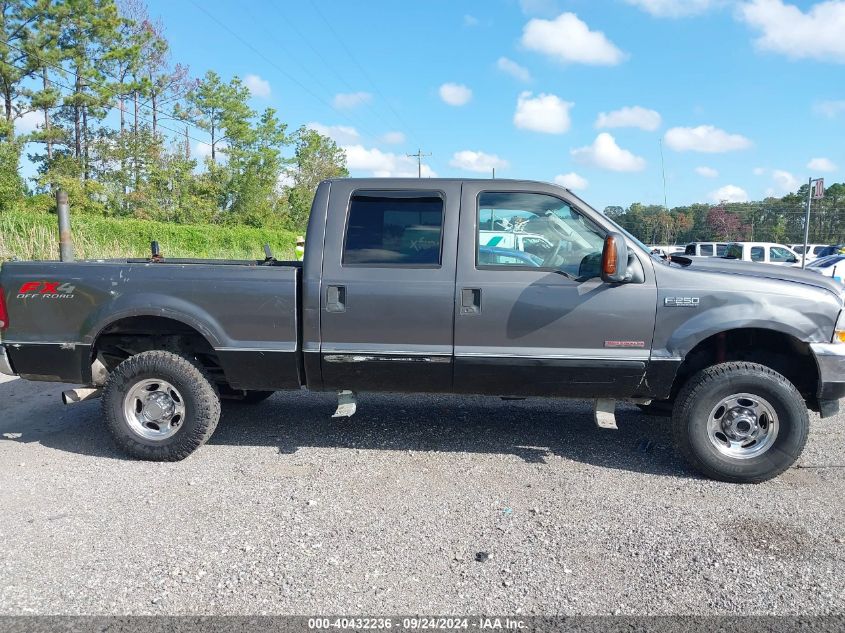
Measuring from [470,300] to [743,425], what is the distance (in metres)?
2.11

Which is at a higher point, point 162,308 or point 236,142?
point 236,142

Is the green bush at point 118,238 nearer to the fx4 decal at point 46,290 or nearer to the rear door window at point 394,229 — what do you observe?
the fx4 decal at point 46,290

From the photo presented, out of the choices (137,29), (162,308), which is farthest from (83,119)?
(162,308)

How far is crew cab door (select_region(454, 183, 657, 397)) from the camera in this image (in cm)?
404

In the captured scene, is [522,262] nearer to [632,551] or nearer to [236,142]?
[632,551]

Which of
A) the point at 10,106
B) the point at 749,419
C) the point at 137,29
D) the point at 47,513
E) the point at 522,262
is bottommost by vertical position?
the point at 47,513

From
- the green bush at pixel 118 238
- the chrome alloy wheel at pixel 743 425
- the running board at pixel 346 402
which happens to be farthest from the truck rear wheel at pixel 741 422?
the green bush at pixel 118 238

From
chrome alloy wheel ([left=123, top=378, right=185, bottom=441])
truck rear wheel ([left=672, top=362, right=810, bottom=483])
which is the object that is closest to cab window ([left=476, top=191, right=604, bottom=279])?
truck rear wheel ([left=672, top=362, right=810, bottom=483])

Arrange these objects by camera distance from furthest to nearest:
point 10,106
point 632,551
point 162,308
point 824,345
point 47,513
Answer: point 10,106, point 162,308, point 824,345, point 47,513, point 632,551

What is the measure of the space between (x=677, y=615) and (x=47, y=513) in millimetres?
3611

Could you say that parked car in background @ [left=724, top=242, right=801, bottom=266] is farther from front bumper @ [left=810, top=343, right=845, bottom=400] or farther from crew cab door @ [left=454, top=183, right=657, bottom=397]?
crew cab door @ [left=454, top=183, right=657, bottom=397]

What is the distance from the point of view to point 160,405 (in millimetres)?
4457

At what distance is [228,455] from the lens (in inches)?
181

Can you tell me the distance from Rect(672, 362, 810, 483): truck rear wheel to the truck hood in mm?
650
